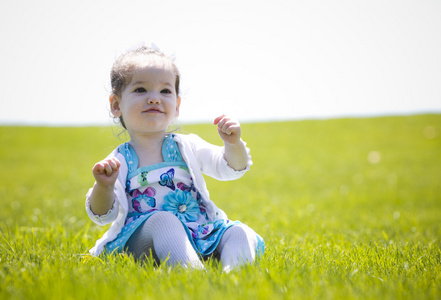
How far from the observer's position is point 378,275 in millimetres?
2252

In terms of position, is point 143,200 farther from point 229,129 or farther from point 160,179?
point 229,129

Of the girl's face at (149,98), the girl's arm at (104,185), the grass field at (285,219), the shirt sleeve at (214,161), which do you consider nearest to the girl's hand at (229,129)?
the shirt sleeve at (214,161)

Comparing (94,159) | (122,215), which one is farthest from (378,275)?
(94,159)

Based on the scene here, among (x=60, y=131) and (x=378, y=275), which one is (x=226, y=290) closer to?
(x=378, y=275)

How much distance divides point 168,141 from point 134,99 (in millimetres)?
427

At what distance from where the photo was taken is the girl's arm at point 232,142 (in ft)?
8.45

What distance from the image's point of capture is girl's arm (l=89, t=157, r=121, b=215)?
2.44 metres

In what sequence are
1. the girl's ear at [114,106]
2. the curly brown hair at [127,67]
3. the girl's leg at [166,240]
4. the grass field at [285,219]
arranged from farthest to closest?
the girl's ear at [114,106] → the curly brown hair at [127,67] → the girl's leg at [166,240] → the grass field at [285,219]

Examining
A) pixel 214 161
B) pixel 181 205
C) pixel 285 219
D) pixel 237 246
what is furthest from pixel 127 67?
pixel 285 219

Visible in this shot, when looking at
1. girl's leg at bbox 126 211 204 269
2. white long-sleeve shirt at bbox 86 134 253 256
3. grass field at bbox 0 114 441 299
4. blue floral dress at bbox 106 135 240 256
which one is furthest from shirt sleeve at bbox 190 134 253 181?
grass field at bbox 0 114 441 299

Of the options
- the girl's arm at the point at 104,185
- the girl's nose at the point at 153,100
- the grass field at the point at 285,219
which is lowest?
the grass field at the point at 285,219

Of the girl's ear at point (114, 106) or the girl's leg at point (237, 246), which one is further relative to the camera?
the girl's ear at point (114, 106)

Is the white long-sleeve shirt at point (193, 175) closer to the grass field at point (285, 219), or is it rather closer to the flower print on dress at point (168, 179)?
the flower print on dress at point (168, 179)

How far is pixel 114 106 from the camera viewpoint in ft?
9.96
